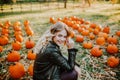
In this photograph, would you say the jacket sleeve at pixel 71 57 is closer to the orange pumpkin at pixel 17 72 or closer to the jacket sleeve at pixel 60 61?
the jacket sleeve at pixel 60 61

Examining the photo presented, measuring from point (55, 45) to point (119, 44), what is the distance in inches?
168

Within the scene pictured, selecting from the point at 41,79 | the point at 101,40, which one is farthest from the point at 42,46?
the point at 101,40

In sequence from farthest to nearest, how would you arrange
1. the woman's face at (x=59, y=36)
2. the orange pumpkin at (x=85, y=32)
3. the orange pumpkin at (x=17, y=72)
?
the orange pumpkin at (x=85, y=32), the orange pumpkin at (x=17, y=72), the woman's face at (x=59, y=36)

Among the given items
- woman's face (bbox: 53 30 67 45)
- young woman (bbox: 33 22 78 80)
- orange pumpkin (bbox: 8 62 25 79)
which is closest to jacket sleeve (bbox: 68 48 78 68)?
young woman (bbox: 33 22 78 80)

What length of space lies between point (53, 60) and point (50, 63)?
0.08 metres

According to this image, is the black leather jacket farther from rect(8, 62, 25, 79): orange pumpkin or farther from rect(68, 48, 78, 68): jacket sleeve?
rect(8, 62, 25, 79): orange pumpkin

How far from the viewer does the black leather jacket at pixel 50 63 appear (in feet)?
11.3

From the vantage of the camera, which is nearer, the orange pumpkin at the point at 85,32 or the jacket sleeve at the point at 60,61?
the jacket sleeve at the point at 60,61

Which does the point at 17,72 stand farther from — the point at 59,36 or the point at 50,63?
the point at 59,36

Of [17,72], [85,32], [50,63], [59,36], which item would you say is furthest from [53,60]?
[85,32]

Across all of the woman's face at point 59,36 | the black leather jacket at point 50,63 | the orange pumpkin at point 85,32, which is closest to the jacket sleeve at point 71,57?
the black leather jacket at point 50,63

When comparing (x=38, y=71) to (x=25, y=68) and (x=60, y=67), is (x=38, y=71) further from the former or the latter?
(x=25, y=68)

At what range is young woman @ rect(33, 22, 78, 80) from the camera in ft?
11.3

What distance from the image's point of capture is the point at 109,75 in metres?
4.97
